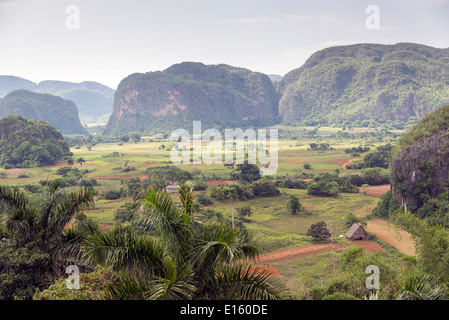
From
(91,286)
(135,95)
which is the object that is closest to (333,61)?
(135,95)

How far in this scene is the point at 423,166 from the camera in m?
25.8

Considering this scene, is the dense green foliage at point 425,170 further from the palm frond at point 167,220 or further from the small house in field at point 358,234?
the palm frond at point 167,220

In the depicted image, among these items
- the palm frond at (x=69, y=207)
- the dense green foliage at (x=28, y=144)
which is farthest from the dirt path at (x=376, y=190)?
the dense green foliage at (x=28, y=144)

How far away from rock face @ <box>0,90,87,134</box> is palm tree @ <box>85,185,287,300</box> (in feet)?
446

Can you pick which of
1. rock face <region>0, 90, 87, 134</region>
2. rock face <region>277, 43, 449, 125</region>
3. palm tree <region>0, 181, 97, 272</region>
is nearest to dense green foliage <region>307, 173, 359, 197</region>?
palm tree <region>0, 181, 97, 272</region>

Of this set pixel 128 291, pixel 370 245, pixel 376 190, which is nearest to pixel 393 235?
pixel 370 245

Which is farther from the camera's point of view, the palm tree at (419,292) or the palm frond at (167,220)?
the palm tree at (419,292)

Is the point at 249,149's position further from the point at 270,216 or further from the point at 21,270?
the point at 21,270

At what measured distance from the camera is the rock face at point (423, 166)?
2531cm

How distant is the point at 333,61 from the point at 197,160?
128 meters

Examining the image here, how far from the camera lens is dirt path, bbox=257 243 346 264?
1797 centimetres

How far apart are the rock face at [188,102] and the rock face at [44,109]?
17776 millimetres

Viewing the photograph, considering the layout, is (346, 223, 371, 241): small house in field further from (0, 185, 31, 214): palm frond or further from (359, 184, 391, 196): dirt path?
(0, 185, 31, 214): palm frond

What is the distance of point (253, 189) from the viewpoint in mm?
33562
